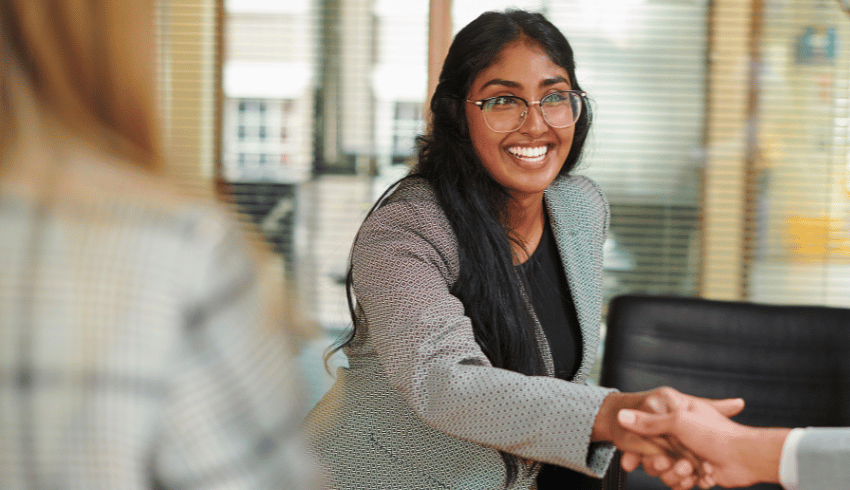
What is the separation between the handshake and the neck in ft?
1.52

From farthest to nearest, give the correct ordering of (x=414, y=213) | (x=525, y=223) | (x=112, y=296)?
1. (x=525, y=223)
2. (x=414, y=213)
3. (x=112, y=296)

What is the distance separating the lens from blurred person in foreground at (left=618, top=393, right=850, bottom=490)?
1105mm

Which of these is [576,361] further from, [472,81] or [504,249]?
[472,81]

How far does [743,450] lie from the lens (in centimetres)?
125

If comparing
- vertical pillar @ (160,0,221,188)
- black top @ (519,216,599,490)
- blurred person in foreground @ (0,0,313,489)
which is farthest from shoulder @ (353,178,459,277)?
vertical pillar @ (160,0,221,188)

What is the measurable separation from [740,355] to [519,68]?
2.98 feet

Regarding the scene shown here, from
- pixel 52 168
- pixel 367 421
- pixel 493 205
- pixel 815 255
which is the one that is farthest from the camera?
pixel 815 255

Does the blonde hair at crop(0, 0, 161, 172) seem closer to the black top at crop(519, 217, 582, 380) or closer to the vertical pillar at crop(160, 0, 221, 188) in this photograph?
the black top at crop(519, 217, 582, 380)

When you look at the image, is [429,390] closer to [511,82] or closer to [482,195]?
[482,195]

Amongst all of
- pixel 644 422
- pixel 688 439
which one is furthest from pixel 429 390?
pixel 688 439

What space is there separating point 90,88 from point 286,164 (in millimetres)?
3079

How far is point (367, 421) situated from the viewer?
57.5 inches

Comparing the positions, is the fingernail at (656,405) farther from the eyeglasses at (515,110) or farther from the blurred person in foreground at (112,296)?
the blurred person in foreground at (112,296)

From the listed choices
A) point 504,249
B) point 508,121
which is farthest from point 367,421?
point 508,121
